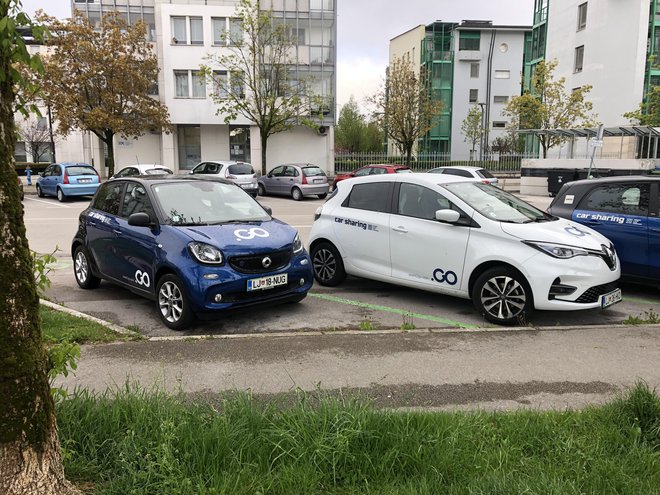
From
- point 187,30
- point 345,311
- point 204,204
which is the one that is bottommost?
point 345,311

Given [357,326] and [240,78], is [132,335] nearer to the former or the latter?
[357,326]

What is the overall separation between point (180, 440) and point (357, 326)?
3538 mm

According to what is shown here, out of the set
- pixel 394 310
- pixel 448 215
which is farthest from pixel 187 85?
pixel 448 215

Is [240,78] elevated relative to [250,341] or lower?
elevated

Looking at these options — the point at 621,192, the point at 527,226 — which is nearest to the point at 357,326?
the point at 527,226

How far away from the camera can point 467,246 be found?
6.60 m

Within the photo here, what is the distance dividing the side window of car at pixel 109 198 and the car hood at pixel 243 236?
1.56m

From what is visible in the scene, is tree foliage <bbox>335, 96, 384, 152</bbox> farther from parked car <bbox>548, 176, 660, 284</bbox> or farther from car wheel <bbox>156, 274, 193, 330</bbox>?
car wheel <bbox>156, 274, 193, 330</bbox>

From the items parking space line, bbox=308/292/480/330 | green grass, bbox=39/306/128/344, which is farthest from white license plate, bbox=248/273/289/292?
green grass, bbox=39/306/128/344

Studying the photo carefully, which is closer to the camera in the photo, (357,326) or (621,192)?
(357,326)

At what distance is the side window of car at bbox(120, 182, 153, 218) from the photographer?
22.6ft

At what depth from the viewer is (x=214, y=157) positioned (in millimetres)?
40219

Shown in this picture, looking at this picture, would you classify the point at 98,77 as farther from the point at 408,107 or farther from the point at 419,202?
the point at 419,202

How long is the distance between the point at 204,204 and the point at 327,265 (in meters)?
2.21
